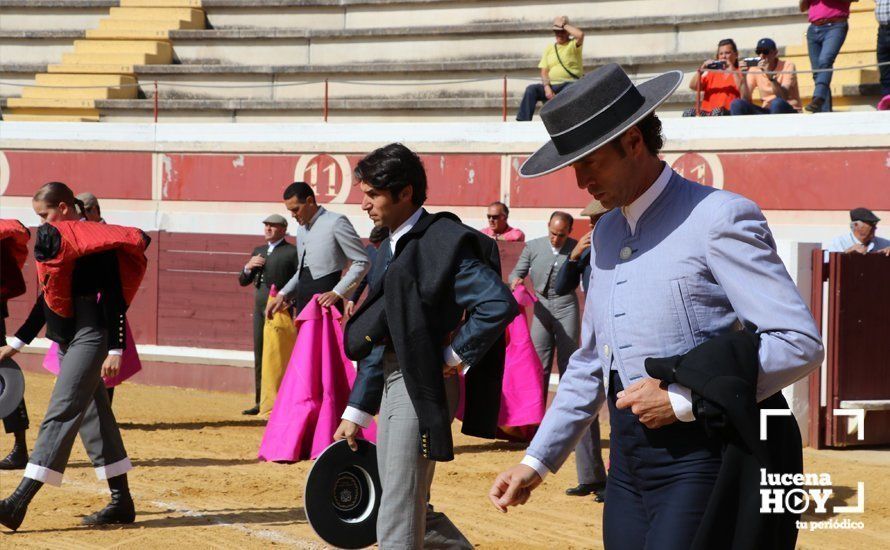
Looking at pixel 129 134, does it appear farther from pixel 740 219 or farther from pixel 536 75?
pixel 740 219

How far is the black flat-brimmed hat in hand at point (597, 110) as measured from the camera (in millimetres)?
2523

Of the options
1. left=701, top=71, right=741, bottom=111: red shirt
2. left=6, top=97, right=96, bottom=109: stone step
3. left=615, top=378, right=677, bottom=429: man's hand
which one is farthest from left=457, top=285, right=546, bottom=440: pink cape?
left=6, top=97, right=96, bottom=109: stone step

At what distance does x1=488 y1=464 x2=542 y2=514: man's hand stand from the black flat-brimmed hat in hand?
635mm

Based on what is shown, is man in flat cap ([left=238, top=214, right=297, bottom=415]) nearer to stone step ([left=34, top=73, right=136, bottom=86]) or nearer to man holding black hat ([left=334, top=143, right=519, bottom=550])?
man holding black hat ([left=334, top=143, right=519, bottom=550])

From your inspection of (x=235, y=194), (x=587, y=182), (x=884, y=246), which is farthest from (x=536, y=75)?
(x=587, y=182)

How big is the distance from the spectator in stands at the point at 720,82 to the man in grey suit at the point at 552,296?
3.75 meters

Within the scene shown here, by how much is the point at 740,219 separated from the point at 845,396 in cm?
685

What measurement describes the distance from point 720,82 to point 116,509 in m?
7.46

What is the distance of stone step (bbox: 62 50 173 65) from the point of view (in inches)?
666

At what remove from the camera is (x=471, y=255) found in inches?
160

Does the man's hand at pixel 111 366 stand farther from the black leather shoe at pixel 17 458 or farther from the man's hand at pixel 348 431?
the black leather shoe at pixel 17 458

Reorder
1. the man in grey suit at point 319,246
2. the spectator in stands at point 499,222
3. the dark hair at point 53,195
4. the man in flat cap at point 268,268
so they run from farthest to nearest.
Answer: the spectator in stands at point 499,222 → the man in flat cap at point 268,268 → the man in grey suit at point 319,246 → the dark hair at point 53,195

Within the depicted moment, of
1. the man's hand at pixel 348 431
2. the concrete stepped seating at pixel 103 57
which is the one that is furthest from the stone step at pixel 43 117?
the man's hand at pixel 348 431

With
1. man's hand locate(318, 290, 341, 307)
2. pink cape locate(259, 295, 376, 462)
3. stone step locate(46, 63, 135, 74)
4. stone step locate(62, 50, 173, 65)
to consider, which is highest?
stone step locate(62, 50, 173, 65)
